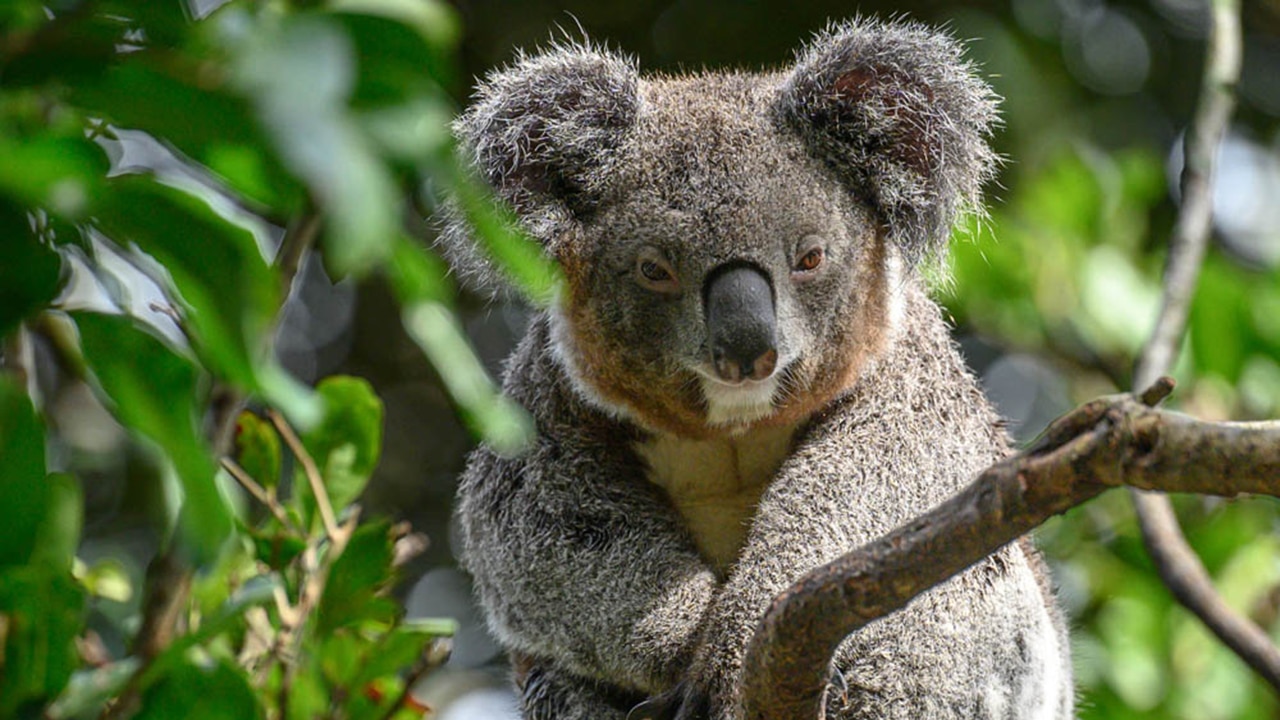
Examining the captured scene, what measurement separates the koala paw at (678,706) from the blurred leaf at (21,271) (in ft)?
5.89

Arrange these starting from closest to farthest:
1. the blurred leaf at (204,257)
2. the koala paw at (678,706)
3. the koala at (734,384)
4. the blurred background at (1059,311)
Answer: the blurred leaf at (204,257) → the koala paw at (678,706) → the koala at (734,384) → the blurred background at (1059,311)

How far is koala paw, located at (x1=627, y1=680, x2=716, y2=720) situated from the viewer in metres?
2.86

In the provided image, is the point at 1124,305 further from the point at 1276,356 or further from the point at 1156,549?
the point at 1156,549

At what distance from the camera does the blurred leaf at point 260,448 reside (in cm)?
283

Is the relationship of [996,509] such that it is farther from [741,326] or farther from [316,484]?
[316,484]

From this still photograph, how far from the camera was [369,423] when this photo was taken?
2.81 meters

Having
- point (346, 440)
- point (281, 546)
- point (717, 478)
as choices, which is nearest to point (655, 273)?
point (717, 478)

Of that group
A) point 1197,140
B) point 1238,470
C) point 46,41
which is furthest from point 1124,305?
point 46,41

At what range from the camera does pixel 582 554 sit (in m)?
3.22

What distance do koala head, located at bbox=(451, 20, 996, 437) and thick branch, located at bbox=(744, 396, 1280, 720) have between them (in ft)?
2.34

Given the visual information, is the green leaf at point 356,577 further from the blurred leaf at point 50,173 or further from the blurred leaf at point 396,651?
the blurred leaf at point 50,173

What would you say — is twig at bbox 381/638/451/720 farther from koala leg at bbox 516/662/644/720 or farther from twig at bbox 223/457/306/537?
koala leg at bbox 516/662/644/720

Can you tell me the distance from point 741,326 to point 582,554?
0.76 m

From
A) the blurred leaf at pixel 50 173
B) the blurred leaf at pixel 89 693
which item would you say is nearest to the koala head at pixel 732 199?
the blurred leaf at pixel 89 693
